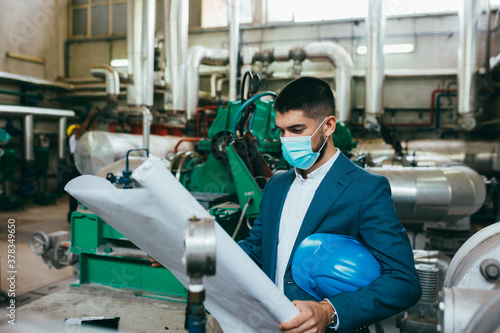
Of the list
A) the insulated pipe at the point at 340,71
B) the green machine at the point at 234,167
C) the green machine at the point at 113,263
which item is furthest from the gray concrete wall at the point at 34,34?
the green machine at the point at 113,263

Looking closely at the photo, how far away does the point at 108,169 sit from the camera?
297 cm

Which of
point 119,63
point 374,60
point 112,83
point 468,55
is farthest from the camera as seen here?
point 119,63

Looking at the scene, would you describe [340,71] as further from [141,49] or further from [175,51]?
[141,49]

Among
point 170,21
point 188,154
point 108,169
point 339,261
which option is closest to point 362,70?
point 170,21

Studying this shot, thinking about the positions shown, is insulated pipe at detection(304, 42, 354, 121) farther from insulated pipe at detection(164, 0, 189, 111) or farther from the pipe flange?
the pipe flange

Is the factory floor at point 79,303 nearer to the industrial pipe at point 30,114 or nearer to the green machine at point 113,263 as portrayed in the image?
the green machine at point 113,263

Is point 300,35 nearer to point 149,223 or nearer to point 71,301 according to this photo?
point 71,301

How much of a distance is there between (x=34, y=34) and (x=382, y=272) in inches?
353

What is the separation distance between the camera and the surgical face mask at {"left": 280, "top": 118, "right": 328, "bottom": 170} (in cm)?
105

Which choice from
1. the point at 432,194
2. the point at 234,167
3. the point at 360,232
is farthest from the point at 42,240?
the point at 432,194

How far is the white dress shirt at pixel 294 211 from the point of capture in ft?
3.33

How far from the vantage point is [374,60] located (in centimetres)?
516

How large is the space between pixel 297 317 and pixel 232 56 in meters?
5.81

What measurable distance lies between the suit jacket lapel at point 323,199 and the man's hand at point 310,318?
20 centimetres
